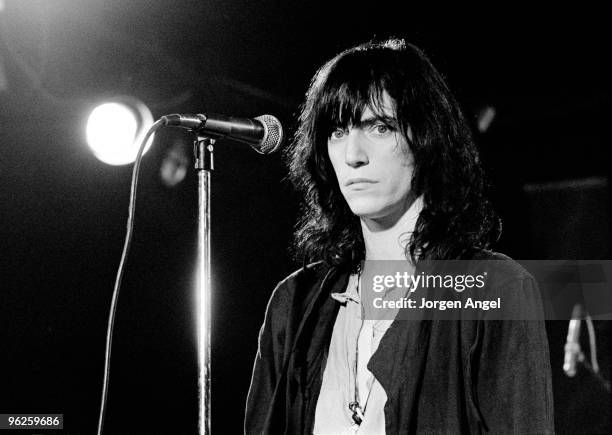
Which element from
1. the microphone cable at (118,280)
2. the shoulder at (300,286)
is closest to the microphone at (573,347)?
the shoulder at (300,286)

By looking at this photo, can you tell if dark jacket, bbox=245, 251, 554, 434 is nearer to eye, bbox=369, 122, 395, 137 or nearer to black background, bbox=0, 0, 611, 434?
eye, bbox=369, 122, 395, 137

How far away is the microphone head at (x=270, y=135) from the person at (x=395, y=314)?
15cm

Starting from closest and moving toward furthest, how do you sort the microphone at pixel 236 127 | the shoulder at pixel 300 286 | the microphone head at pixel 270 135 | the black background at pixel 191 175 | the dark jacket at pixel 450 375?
1. the dark jacket at pixel 450 375
2. the microphone at pixel 236 127
3. the microphone head at pixel 270 135
4. the shoulder at pixel 300 286
5. the black background at pixel 191 175

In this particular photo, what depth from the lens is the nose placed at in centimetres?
150

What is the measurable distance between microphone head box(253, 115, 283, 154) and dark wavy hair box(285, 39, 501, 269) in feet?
0.49

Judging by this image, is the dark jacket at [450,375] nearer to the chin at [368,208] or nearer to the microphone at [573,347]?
the chin at [368,208]

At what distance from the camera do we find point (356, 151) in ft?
4.93

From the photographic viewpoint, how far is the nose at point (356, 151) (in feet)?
4.91

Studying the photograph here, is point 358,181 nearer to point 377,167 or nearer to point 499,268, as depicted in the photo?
point 377,167

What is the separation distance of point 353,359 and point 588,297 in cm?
182

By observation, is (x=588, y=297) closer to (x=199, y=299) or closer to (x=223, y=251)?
(x=223, y=251)

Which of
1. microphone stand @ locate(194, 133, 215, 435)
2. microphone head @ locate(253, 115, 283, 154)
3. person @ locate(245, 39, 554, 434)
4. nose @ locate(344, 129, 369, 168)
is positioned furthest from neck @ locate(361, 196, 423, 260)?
microphone stand @ locate(194, 133, 215, 435)

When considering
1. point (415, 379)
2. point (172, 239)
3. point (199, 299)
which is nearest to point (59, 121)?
point (172, 239)

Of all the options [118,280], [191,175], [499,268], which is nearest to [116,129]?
[191,175]
